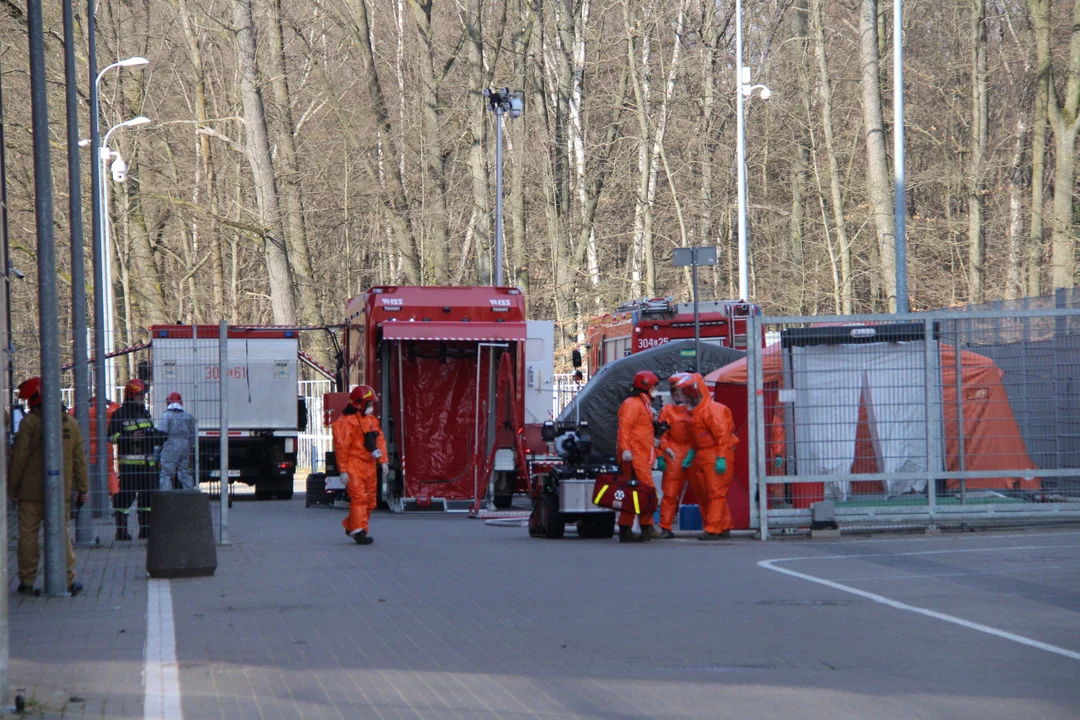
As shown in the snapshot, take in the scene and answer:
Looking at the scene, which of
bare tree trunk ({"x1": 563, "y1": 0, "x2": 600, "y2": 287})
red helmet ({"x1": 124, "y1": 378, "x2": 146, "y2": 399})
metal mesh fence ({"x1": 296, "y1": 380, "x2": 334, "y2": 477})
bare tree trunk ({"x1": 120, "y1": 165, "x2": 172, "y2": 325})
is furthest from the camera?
bare tree trunk ({"x1": 563, "y1": 0, "x2": 600, "y2": 287})

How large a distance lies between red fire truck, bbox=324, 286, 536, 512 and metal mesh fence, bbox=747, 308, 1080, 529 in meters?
6.36

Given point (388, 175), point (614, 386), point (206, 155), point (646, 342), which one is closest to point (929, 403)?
point (614, 386)

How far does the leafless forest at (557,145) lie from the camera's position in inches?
1425

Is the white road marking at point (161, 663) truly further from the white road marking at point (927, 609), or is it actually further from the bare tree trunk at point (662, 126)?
the bare tree trunk at point (662, 126)

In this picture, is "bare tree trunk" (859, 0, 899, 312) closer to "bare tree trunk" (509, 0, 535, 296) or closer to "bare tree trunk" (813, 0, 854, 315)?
"bare tree trunk" (813, 0, 854, 315)

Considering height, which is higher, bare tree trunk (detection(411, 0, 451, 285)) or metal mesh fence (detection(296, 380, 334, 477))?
bare tree trunk (detection(411, 0, 451, 285))

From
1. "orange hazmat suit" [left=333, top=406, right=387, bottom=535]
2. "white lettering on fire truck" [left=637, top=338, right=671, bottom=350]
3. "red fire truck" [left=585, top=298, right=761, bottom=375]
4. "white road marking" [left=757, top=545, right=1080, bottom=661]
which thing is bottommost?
"white road marking" [left=757, top=545, right=1080, bottom=661]

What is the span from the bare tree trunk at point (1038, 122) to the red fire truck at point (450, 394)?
15.5m

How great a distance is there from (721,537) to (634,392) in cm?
180

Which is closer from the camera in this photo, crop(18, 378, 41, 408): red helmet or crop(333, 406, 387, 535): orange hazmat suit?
crop(18, 378, 41, 408): red helmet

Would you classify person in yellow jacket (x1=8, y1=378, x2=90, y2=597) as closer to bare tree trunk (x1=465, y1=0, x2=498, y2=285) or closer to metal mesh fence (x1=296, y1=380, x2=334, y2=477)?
metal mesh fence (x1=296, y1=380, x2=334, y2=477)

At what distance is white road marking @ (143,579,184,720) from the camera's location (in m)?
7.18

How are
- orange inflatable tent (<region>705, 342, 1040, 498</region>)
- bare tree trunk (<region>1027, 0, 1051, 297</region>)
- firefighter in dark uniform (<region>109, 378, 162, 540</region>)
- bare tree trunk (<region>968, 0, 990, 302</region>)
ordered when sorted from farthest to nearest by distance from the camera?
bare tree trunk (<region>968, 0, 990, 302</region>) → bare tree trunk (<region>1027, 0, 1051, 297</region>) → firefighter in dark uniform (<region>109, 378, 162, 540</region>) → orange inflatable tent (<region>705, 342, 1040, 498</region>)

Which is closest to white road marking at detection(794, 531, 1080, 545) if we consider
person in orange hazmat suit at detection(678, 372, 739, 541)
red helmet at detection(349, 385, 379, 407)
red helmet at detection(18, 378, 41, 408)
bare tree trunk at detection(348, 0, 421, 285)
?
person in orange hazmat suit at detection(678, 372, 739, 541)
